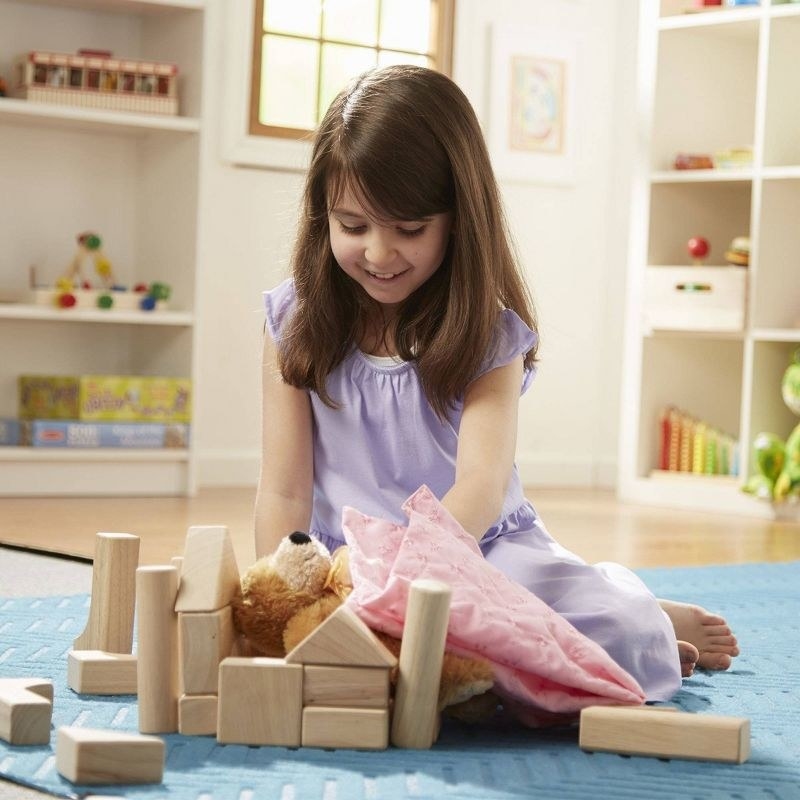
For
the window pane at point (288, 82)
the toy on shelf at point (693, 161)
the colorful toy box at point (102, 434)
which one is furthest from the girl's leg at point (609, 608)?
the window pane at point (288, 82)

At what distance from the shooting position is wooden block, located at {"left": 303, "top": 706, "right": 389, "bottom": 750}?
984 millimetres

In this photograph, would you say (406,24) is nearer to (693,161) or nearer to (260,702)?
(693,161)

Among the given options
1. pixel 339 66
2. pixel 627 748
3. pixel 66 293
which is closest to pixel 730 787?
pixel 627 748

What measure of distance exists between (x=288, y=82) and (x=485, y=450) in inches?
87.8

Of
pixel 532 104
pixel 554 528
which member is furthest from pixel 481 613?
pixel 532 104

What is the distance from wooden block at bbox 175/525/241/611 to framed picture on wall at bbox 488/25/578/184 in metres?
2.55

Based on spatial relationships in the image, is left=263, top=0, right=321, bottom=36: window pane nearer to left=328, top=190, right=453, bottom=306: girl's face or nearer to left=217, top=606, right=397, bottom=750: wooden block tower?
left=328, top=190, right=453, bottom=306: girl's face

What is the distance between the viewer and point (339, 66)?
3.38 m

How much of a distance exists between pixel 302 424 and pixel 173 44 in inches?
74.5

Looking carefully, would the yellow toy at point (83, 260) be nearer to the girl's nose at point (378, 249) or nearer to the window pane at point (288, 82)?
the window pane at point (288, 82)

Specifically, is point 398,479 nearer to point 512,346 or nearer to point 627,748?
point 512,346

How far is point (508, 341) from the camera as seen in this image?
4.36ft

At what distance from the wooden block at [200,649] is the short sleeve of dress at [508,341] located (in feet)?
1.35

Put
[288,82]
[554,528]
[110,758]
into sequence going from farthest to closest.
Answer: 1. [288,82]
2. [554,528]
3. [110,758]
